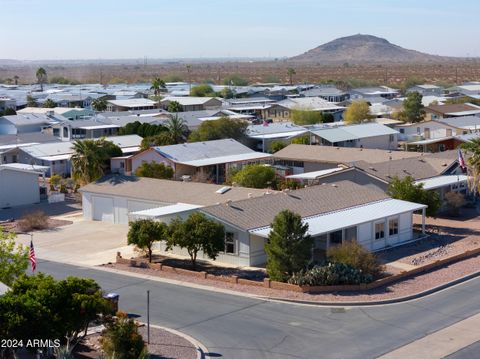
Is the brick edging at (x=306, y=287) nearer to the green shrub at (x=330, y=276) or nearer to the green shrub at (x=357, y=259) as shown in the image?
the green shrub at (x=330, y=276)

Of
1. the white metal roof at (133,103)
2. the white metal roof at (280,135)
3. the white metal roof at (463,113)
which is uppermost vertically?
the white metal roof at (463,113)

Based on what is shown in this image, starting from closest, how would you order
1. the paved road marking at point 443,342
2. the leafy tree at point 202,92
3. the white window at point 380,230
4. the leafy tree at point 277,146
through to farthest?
the paved road marking at point 443,342 < the white window at point 380,230 < the leafy tree at point 277,146 < the leafy tree at point 202,92

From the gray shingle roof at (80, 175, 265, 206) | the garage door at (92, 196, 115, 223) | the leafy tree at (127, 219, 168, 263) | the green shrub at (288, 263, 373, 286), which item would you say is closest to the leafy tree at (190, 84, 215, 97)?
the gray shingle roof at (80, 175, 265, 206)

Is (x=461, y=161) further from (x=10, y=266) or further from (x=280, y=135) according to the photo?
(x=10, y=266)

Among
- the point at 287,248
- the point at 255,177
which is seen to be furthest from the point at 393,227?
the point at 255,177

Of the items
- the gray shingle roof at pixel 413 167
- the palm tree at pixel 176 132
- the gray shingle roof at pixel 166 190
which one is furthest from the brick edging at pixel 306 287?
the palm tree at pixel 176 132

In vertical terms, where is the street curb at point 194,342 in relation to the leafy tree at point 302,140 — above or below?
below
